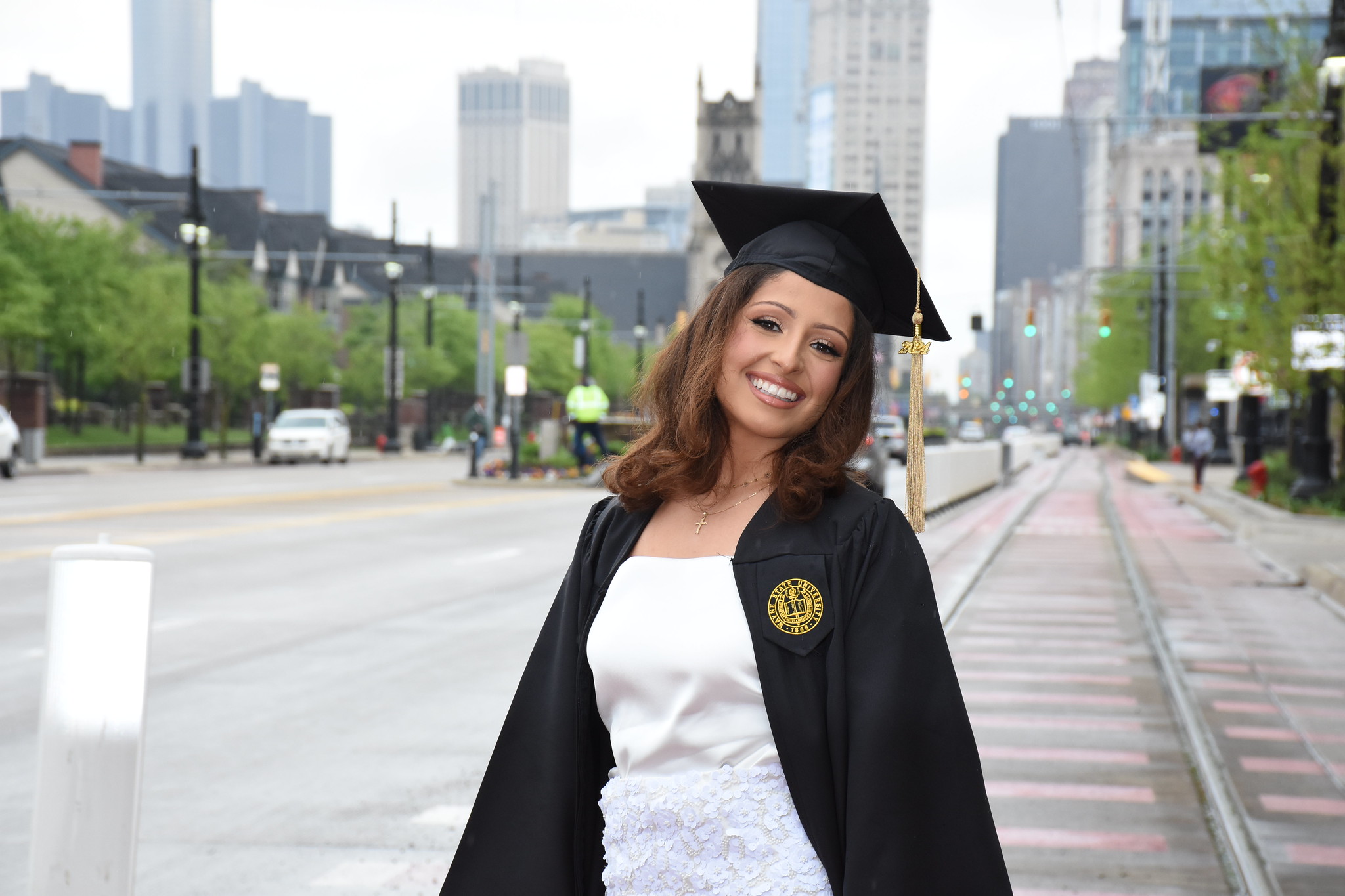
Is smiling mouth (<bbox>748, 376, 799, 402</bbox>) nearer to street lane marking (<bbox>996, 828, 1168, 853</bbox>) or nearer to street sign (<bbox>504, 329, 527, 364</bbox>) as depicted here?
street lane marking (<bbox>996, 828, 1168, 853</bbox>)

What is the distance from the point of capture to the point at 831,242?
2590 millimetres

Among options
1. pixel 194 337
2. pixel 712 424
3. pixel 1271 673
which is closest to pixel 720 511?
pixel 712 424

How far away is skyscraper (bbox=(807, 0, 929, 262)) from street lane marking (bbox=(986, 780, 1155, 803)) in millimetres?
158809

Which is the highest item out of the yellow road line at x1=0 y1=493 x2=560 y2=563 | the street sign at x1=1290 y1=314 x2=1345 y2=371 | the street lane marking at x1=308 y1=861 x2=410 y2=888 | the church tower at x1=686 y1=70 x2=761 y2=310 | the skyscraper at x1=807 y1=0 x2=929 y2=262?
the skyscraper at x1=807 y1=0 x2=929 y2=262

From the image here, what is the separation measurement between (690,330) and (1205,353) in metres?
69.8

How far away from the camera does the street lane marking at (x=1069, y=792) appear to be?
653cm

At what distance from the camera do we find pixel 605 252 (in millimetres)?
164000

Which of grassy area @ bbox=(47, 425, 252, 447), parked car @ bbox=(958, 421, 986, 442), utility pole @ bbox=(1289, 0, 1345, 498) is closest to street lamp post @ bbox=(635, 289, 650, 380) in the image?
utility pole @ bbox=(1289, 0, 1345, 498)

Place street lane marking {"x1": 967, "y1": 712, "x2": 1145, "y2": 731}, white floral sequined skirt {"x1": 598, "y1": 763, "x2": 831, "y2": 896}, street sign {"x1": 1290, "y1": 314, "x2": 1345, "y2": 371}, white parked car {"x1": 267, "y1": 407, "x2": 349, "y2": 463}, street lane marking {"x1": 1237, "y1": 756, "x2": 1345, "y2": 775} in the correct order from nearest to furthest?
1. white floral sequined skirt {"x1": 598, "y1": 763, "x2": 831, "y2": 896}
2. street lane marking {"x1": 1237, "y1": 756, "x2": 1345, "y2": 775}
3. street lane marking {"x1": 967, "y1": 712, "x2": 1145, "y2": 731}
4. street sign {"x1": 1290, "y1": 314, "x2": 1345, "y2": 371}
5. white parked car {"x1": 267, "y1": 407, "x2": 349, "y2": 463}

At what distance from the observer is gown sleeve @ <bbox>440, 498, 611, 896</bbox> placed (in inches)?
95.3

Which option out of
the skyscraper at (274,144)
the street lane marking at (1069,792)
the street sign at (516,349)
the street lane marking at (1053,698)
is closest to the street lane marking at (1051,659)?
the street lane marking at (1053,698)

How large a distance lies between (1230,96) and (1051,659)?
56807mm

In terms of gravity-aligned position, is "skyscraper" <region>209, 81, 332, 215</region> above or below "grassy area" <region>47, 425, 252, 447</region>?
above

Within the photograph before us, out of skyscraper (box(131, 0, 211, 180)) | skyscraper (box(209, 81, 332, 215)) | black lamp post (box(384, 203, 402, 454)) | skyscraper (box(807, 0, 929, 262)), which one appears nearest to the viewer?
skyscraper (box(131, 0, 211, 180))
